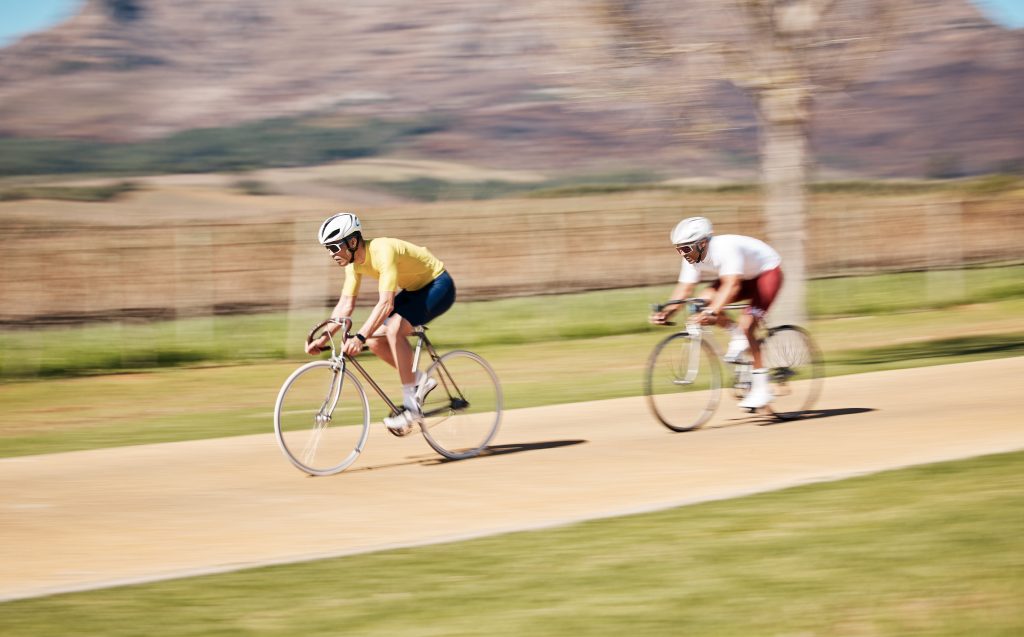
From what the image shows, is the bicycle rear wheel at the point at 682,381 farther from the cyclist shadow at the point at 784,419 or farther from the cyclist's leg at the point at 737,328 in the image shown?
the cyclist shadow at the point at 784,419

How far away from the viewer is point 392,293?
9727 mm

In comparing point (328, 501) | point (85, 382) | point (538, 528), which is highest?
point (85, 382)

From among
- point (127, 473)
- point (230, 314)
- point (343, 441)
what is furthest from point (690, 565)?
point (230, 314)

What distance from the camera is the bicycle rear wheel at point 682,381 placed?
11.4m

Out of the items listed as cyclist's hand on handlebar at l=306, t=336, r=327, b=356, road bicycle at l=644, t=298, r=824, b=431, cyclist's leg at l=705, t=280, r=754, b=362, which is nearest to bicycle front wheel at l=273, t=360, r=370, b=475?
cyclist's hand on handlebar at l=306, t=336, r=327, b=356

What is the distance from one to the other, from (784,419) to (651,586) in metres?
5.96

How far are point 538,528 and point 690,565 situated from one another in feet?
3.98

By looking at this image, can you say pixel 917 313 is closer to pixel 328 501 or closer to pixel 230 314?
pixel 230 314

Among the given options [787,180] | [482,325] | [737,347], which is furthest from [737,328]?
[482,325]

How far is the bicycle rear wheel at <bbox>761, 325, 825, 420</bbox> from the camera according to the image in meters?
12.0

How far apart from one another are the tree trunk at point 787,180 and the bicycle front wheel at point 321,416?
8.85 m

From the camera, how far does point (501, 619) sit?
19.8 feet

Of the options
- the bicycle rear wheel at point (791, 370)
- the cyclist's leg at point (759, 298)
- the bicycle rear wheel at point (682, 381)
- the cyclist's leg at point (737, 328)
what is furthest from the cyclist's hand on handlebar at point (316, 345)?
the bicycle rear wheel at point (791, 370)

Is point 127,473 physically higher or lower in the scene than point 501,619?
higher
